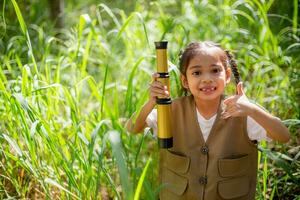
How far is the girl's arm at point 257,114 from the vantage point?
5.06 feet

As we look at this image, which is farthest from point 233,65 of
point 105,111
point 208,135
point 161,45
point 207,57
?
point 105,111

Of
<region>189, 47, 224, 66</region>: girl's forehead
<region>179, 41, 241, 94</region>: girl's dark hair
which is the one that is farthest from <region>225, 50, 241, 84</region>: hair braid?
<region>189, 47, 224, 66</region>: girl's forehead

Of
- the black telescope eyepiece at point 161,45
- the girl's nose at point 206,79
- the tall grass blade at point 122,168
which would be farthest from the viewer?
the girl's nose at point 206,79

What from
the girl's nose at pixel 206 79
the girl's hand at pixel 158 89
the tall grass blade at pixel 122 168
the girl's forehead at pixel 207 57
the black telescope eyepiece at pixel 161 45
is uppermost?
the black telescope eyepiece at pixel 161 45

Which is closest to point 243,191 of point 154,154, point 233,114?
point 233,114

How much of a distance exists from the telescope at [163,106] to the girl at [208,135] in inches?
1.1

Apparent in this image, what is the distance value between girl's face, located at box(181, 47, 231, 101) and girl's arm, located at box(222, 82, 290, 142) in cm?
10

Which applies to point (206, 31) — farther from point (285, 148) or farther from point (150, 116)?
point (150, 116)

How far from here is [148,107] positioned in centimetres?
170

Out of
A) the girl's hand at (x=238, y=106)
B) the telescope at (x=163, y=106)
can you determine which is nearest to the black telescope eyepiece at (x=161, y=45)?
the telescope at (x=163, y=106)

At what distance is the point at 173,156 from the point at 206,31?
1.63m

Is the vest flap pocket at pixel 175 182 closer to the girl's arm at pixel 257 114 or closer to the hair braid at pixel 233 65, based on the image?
the girl's arm at pixel 257 114

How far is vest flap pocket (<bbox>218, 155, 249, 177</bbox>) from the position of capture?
169cm

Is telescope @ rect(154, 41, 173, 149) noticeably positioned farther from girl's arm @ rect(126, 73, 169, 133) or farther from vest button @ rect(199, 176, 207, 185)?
vest button @ rect(199, 176, 207, 185)
